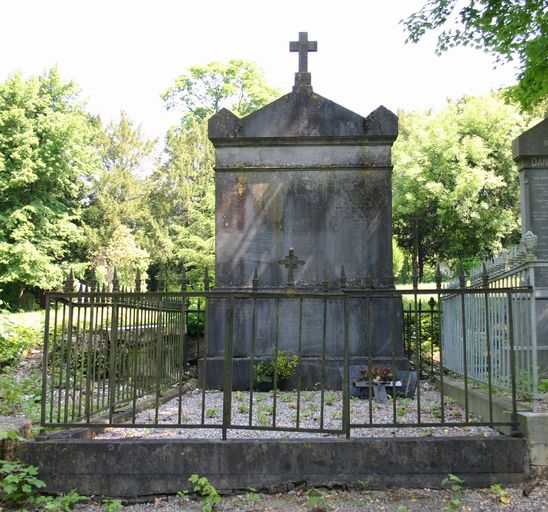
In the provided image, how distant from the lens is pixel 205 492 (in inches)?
157

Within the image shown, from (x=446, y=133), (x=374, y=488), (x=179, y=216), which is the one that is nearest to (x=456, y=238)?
(x=446, y=133)

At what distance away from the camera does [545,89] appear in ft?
32.9

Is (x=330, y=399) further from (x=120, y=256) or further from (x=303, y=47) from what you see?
(x=120, y=256)

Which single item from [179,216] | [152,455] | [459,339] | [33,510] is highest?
[179,216]

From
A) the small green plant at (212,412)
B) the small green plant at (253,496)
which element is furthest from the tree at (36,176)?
the small green plant at (253,496)

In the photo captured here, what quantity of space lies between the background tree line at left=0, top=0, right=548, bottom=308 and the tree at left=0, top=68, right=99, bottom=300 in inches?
2.3

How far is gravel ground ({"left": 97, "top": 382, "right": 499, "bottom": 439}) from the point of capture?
479cm

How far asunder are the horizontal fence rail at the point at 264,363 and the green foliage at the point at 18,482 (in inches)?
15.6

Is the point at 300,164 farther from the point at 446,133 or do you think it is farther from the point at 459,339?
the point at 446,133

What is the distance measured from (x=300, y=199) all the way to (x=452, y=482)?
507cm

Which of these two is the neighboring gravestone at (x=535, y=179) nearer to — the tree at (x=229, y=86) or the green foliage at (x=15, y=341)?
the green foliage at (x=15, y=341)

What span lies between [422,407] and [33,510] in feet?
13.8

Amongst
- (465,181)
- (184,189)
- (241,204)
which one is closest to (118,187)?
(184,189)

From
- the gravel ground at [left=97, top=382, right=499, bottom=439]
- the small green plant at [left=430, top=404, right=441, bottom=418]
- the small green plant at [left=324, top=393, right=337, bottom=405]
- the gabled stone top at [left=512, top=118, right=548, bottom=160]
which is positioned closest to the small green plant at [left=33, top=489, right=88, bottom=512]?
the gravel ground at [left=97, top=382, right=499, bottom=439]
